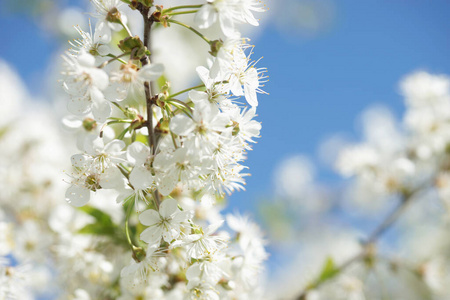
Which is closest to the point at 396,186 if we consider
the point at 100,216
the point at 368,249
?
the point at 368,249

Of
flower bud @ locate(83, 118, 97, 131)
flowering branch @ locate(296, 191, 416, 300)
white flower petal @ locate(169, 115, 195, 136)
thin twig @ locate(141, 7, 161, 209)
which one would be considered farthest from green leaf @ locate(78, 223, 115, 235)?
flowering branch @ locate(296, 191, 416, 300)

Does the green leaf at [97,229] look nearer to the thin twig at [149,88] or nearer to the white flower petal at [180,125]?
the thin twig at [149,88]

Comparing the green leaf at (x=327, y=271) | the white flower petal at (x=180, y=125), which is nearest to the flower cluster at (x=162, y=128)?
the white flower petal at (x=180, y=125)

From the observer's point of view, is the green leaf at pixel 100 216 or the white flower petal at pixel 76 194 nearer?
the white flower petal at pixel 76 194

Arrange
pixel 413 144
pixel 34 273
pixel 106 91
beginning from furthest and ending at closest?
1. pixel 413 144
2. pixel 34 273
3. pixel 106 91

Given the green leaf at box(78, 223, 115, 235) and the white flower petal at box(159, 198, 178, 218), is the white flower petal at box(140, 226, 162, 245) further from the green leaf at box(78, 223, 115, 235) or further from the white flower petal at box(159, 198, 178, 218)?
the green leaf at box(78, 223, 115, 235)

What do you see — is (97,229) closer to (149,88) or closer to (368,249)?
(149,88)

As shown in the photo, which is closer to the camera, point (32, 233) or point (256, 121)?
point (256, 121)

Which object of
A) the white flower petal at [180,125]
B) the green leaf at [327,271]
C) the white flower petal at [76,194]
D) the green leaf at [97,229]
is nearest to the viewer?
the white flower petal at [180,125]

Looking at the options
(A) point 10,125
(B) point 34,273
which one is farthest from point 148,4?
(A) point 10,125

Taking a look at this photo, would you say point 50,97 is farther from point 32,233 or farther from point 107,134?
point 107,134
